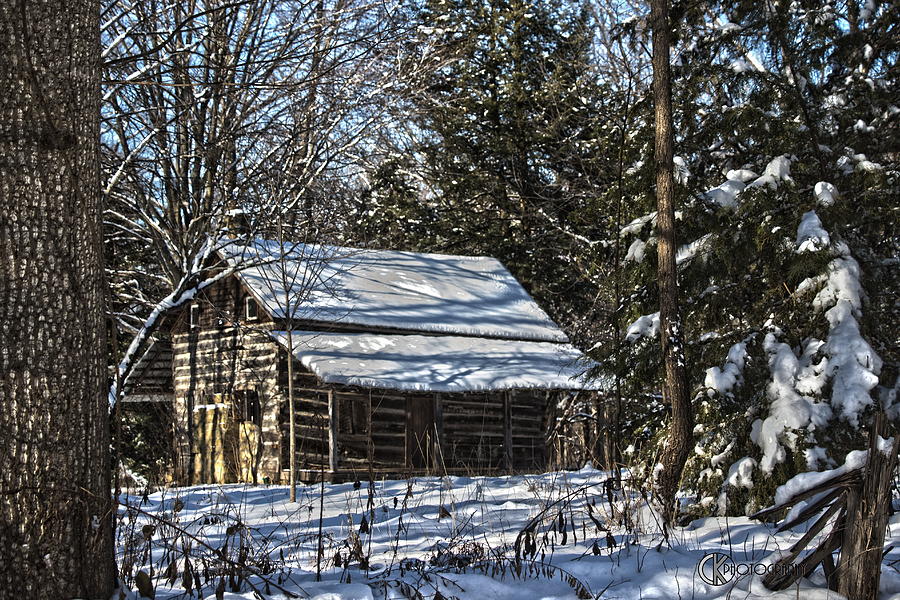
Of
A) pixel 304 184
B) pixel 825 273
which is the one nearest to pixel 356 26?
pixel 304 184

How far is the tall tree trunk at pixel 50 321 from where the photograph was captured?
15.2 ft

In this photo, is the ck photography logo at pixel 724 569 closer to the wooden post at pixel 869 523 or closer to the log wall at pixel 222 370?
the wooden post at pixel 869 523

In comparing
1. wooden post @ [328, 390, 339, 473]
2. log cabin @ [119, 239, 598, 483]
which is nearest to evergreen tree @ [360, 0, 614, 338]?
log cabin @ [119, 239, 598, 483]

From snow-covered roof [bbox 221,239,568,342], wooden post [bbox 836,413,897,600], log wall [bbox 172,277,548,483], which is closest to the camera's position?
wooden post [bbox 836,413,897,600]

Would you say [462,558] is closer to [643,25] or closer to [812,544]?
[812,544]

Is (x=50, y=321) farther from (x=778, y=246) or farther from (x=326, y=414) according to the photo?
(x=326, y=414)

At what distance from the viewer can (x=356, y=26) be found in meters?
20.4

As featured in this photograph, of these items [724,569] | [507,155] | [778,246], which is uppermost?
[507,155]

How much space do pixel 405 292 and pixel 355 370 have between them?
17.8 feet

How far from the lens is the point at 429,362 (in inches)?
795

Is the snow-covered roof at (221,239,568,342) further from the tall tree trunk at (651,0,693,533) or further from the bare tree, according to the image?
the tall tree trunk at (651,0,693,533)

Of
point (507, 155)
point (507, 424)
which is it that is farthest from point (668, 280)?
point (507, 155)

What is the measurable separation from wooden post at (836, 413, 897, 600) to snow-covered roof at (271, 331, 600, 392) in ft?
42.1

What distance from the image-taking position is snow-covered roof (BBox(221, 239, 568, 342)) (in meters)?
20.9
